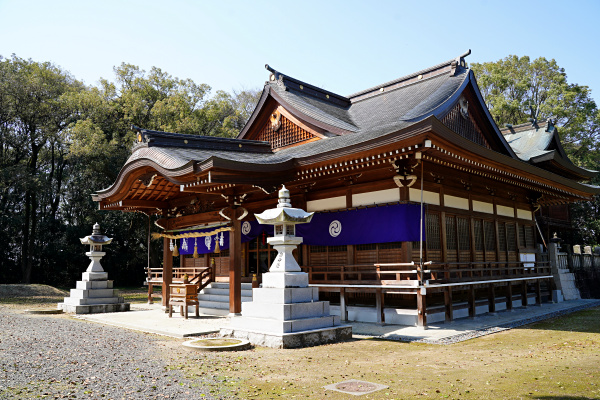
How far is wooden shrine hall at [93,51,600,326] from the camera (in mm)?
11062

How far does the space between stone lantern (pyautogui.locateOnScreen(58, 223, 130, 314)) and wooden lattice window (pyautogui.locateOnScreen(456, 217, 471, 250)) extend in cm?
1137

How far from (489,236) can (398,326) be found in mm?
5827

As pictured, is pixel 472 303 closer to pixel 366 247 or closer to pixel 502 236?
pixel 366 247

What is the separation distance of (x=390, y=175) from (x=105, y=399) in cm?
850

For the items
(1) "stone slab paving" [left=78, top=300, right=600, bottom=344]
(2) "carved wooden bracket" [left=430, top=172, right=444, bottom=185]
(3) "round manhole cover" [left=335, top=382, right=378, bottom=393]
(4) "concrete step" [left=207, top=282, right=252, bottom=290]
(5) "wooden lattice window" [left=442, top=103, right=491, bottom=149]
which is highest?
(5) "wooden lattice window" [left=442, top=103, right=491, bottom=149]

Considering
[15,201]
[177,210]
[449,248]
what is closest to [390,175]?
[449,248]

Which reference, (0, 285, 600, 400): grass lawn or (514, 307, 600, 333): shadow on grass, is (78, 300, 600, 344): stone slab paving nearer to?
(514, 307, 600, 333): shadow on grass

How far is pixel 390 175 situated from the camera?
11.6 metres

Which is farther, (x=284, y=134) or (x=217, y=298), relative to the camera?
(x=284, y=134)

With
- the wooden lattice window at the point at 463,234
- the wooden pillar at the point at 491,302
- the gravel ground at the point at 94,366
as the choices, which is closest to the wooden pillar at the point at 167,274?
the gravel ground at the point at 94,366

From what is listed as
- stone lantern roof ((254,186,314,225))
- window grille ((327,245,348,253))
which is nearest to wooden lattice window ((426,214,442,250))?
window grille ((327,245,348,253))

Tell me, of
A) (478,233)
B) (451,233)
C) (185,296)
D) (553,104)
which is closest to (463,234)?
(451,233)

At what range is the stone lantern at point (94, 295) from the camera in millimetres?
15320

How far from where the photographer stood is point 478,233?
14.2 meters
